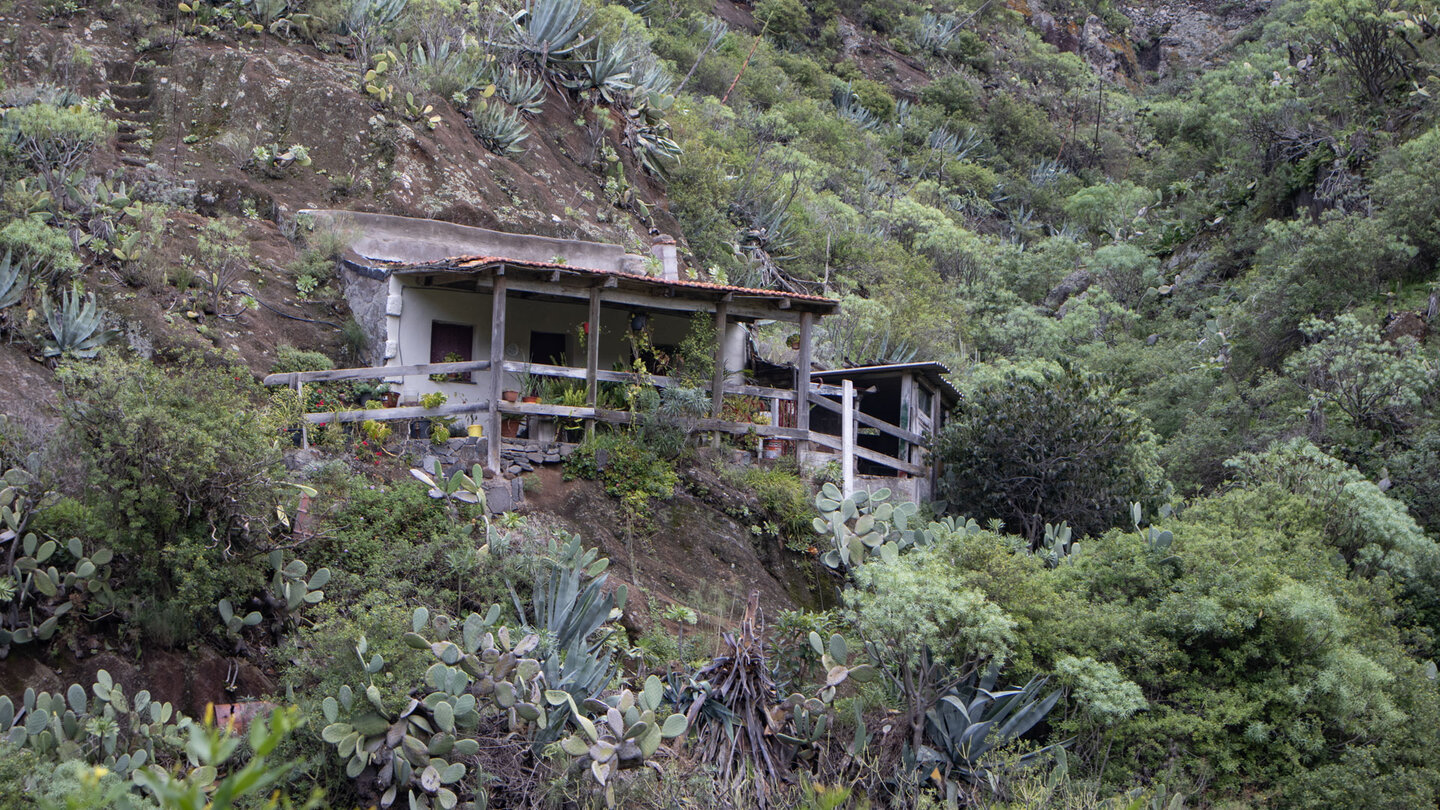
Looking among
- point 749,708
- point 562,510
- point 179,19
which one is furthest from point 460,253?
point 749,708

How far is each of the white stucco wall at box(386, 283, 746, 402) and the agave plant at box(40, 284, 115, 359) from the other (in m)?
3.58

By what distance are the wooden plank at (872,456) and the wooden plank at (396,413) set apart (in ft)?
16.1

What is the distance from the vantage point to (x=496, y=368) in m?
14.0

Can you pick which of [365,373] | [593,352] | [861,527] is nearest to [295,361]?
[365,373]

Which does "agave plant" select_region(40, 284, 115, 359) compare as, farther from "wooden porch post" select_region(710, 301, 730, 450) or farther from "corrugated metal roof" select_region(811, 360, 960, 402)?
"corrugated metal roof" select_region(811, 360, 960, 402)

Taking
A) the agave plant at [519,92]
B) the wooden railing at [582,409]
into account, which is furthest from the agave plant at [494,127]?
the wooden railing at [582,409]

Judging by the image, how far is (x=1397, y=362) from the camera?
1644cm

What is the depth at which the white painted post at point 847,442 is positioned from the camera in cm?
1557

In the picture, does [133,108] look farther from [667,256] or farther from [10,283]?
[667,256]

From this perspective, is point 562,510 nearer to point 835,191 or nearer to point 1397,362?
point 1397,362

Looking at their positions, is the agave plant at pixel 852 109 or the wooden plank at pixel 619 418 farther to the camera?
the agave plant at pixel 852 109

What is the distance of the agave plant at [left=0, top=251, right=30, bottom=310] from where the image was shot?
13031mm

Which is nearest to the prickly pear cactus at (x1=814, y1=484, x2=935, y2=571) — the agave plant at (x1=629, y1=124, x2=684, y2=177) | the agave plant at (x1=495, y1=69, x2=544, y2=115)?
the agave plant at (x1=495, y1=69, x2=544, y2=115)

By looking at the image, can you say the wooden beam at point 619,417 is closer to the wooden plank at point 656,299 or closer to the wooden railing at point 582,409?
the wooden railing at point 582,409
